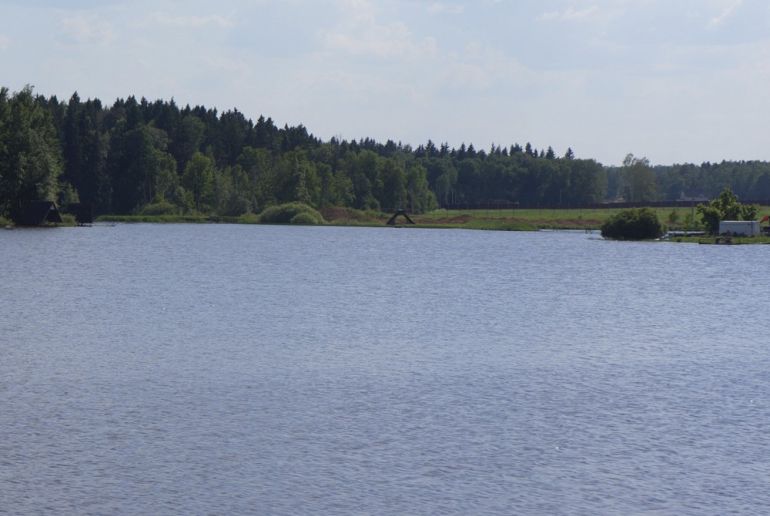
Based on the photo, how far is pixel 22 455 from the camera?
30.8 m

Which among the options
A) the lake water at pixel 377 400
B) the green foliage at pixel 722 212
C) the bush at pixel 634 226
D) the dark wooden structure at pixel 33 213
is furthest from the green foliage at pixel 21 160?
the green foliage at pixel 722 212

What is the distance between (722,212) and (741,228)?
1080 cm

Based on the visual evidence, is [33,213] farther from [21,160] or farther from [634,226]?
[634,226]

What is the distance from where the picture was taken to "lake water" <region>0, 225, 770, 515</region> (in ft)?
93.2

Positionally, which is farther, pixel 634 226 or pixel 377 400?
pixel 634 226

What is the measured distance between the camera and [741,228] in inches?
6801

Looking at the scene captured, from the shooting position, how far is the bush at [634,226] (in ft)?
585

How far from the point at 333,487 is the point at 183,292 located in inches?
2139

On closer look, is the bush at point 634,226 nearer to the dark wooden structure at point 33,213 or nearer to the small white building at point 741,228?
the small white building at point 741,228

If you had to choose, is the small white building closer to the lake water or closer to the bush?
the bush

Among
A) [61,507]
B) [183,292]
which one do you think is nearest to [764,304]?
[183,292]

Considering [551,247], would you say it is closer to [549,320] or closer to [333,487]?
[549,320]

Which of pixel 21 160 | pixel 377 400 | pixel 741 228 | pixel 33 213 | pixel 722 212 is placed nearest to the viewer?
pixel 377 400

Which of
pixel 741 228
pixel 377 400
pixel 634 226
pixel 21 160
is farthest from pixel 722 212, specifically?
pixel 377 400
